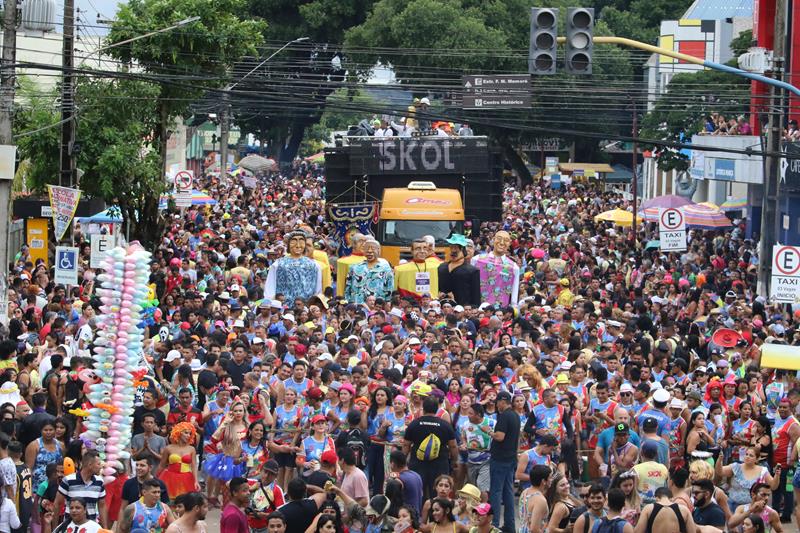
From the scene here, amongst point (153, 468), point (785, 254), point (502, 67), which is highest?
point (502, 67)

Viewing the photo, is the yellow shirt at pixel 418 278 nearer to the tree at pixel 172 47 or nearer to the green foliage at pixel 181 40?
the tree at pixel 172 47

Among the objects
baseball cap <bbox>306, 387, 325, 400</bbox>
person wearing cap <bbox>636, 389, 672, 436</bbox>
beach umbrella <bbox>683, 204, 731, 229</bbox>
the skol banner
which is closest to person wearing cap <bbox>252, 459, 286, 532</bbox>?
baseball cap <bbox>306, 387, 325, 400</bbox>

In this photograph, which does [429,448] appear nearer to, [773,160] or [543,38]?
[543,38]

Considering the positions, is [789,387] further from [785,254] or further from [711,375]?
[785,254]

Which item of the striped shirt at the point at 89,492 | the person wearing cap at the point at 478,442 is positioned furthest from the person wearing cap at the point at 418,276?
the striped shirt at the point at 89,492

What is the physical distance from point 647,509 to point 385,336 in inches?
361

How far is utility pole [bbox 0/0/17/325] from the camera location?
24.6m

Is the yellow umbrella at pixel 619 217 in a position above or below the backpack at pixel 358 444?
above

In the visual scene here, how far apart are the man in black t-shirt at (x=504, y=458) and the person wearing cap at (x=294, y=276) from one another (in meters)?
10.2

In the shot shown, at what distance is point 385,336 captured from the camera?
69.9 ft

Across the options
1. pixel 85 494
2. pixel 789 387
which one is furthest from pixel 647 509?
pixel 789 387

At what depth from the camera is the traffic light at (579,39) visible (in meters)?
19.6

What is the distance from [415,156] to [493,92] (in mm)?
22060

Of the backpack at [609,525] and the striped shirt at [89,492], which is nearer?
the backpack at [609,525]
